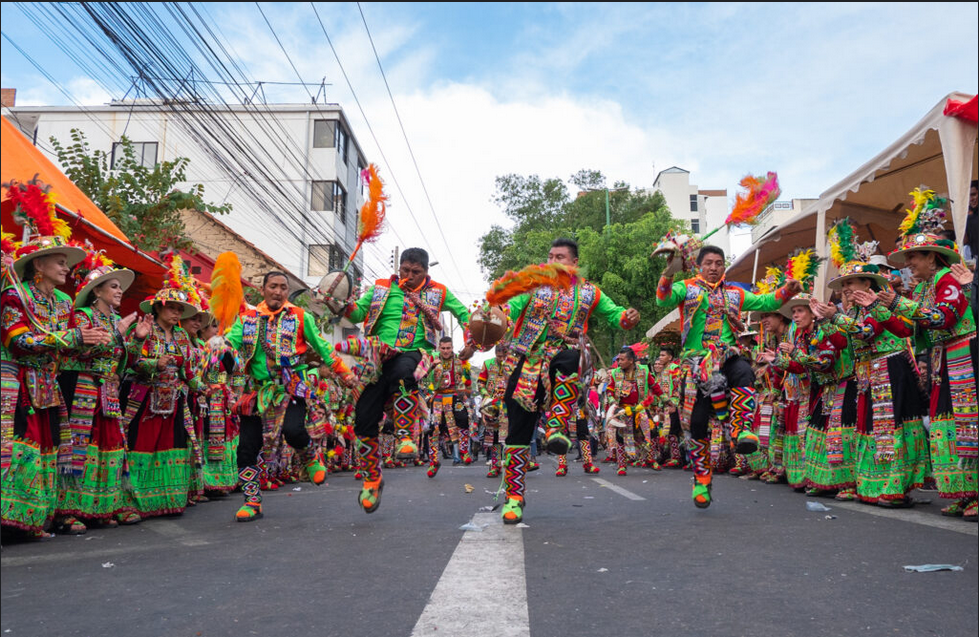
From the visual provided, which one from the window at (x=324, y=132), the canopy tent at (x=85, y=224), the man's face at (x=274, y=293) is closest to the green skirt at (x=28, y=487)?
the canopy tent at (x=85, y=224)

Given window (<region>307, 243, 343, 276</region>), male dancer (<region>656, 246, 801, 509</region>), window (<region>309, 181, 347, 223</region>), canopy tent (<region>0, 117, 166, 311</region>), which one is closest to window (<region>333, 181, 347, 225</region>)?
window (<region>309, 181, 347, 223</region>)

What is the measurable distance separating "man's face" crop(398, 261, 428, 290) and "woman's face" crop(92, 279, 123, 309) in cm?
220

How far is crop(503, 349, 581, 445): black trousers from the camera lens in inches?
219

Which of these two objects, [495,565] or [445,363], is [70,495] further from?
[445,363]

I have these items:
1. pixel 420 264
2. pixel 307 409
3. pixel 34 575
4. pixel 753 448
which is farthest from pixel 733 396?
pixel 34 575

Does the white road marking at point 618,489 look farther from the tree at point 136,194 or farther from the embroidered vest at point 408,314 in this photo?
the tree at point 136,194

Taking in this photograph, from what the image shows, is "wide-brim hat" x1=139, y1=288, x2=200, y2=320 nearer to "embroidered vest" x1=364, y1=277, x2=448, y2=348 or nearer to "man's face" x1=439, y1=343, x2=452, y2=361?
"embroidered vest" x1=364, y1=277, x2=448, y2=348

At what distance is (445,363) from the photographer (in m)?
13.2

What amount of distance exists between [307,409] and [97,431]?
1.61 metres

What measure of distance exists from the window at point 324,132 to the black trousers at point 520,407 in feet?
99.5

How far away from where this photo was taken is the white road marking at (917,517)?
15.8 ft

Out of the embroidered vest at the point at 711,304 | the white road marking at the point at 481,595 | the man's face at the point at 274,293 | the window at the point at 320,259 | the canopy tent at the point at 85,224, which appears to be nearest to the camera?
the white road marking at the point at 481,595

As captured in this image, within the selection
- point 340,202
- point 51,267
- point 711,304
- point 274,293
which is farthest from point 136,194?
point 340,202

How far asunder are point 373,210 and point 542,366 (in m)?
1.95
